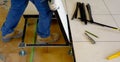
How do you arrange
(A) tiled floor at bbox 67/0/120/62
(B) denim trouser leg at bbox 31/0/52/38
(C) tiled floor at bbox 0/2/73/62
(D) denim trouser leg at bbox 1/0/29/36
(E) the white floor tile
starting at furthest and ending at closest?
(E) the white floor tile
(C) tiled floor at bbox 0/2/73/62
(D) denim trouser leg at bbox 1/0/29/36
(B) denim trouser leg at bbox 31/0/52/38
(A) tiled floor at bbox 67/0/120/62

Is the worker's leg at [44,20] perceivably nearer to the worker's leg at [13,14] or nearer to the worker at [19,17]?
the worker at [19,17]

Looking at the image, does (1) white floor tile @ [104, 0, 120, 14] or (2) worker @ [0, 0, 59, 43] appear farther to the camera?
(1) white floor tile @ [104, 0, 120, 14]

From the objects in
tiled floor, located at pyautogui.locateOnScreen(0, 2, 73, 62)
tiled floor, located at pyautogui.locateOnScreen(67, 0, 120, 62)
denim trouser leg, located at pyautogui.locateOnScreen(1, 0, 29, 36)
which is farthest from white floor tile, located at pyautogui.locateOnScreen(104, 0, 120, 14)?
denim trouser leg, located at pyautogui.locateOnScreen(1, 0, 29, 36)

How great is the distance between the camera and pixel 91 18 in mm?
1637

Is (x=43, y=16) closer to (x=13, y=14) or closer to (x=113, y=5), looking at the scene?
(x=13, y=14)

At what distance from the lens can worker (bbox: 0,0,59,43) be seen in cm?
145

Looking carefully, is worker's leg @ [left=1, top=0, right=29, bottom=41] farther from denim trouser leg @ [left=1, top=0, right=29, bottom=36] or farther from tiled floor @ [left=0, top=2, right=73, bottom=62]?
tiled floor @ [left=0, top=2, right=73, bottom=62]

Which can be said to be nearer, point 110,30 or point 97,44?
point 97,44

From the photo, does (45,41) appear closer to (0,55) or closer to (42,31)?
(42,31)

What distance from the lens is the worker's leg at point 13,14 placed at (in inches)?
59.7

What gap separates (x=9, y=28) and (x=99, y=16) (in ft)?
2.89

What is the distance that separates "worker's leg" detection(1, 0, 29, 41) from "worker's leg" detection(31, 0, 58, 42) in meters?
0.15

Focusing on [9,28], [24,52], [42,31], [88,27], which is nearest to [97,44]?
[88,27]

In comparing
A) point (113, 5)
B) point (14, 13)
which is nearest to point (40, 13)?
point (14, 13)
